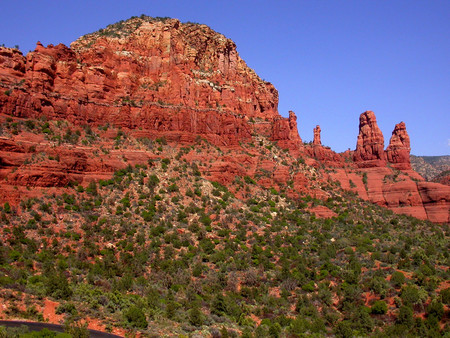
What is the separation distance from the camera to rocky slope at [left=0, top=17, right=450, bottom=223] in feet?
164

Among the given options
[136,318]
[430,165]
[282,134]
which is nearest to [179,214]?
[136,318]

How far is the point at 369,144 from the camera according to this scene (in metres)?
99.9

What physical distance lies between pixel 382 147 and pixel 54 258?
260 ft

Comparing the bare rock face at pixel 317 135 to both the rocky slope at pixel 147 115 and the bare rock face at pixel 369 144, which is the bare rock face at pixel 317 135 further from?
the rocky slope at pixel 147 115

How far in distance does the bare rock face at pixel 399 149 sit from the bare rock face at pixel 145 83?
33.0 meters

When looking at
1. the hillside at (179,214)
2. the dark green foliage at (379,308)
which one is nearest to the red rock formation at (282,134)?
the hillside at (179,214)

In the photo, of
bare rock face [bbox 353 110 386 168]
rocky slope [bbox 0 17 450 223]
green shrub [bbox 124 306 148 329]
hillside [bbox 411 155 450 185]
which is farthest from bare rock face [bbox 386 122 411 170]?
green shrub [bbox 124 306 148 329]

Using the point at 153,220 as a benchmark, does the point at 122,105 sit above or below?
above

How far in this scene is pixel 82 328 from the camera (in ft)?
78.9

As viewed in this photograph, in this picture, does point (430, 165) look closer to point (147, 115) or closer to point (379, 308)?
point (147, 115)

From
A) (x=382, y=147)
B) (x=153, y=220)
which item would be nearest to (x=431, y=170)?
(x=382, y=147)

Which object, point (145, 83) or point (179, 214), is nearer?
point (179, 214)

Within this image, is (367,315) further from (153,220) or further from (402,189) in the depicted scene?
(402,189)

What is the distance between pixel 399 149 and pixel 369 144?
6.59 meters
